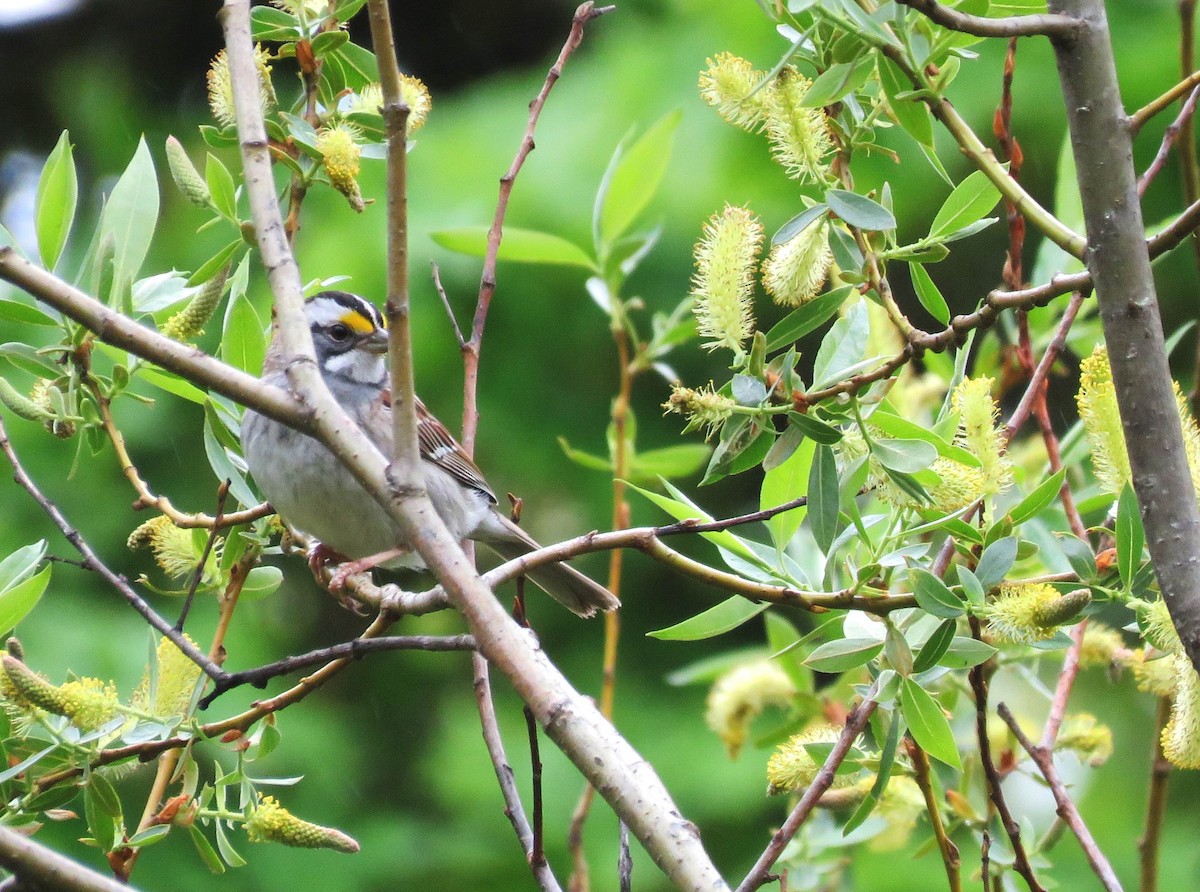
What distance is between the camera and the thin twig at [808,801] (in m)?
1.21

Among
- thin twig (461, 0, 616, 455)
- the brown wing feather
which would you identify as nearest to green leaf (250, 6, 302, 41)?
thin twig (461, 0, 616, 455)

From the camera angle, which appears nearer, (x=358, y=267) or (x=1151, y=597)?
(x=1151, y=597)

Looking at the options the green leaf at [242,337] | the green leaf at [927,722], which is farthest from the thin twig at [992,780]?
the green leaf at [242,337]

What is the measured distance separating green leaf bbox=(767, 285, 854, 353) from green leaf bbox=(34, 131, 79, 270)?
906 millimetres

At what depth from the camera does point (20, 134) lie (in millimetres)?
6586

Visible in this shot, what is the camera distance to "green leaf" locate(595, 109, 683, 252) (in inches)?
80.7

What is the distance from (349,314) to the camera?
10.1ft

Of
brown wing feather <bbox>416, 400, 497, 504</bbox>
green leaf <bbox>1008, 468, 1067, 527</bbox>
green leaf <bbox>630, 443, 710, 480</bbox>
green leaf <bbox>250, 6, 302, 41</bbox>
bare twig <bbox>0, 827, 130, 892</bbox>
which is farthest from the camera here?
brown wing feather <bbox>416, 400, 497, 504</bbox>

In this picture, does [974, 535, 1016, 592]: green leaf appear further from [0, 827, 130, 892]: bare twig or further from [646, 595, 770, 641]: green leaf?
[0, 827, 130, 892]: bare twig

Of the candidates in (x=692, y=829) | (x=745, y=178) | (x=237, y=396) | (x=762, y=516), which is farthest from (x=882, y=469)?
(x=745, y=178)

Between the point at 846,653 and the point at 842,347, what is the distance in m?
0.35

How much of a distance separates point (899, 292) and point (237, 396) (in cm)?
399

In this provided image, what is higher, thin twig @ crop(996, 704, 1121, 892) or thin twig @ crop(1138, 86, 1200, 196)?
thin twig @ crop(1138, 86, 1200, 196)

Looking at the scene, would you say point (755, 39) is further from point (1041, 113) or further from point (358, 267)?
point (358, 267)
